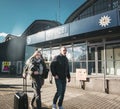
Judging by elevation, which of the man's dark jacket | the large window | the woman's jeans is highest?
the large window

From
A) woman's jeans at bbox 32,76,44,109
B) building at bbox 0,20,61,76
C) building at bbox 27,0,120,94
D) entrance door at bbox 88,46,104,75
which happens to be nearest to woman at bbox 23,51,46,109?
woman's jeans at bbox 32,76,44,109

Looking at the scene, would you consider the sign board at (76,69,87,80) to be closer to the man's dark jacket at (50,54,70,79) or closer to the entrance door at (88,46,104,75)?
the entrance door at (88,46,104,75)

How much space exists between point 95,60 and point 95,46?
850 millimetres

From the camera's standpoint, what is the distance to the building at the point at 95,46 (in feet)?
28.8

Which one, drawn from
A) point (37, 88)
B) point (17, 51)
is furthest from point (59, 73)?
point (17, 51)

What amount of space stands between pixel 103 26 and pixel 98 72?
119 inches

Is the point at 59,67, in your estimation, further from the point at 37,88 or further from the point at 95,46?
the point at 95,46

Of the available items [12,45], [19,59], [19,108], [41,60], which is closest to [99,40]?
[41,60]

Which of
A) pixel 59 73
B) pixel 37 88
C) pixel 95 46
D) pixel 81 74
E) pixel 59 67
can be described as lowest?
pixel 37 88

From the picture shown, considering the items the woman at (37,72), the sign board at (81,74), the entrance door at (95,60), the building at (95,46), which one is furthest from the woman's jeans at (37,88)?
the entrance door at (95,60)

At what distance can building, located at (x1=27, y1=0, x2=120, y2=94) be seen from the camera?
878cm

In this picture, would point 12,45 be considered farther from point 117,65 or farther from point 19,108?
point 19,108

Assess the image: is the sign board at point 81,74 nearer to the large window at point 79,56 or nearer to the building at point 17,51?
the large window at point 79,56

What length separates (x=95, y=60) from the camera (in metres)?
10.6
